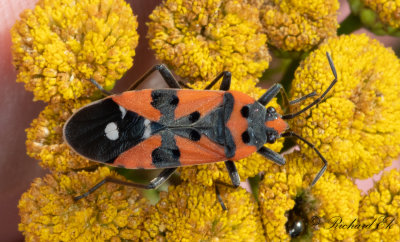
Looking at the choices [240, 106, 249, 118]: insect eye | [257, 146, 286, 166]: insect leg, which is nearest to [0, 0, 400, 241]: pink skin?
[240, 106, 249, 118]: insect eye

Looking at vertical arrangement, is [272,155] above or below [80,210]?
above

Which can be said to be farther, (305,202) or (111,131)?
(305,202)

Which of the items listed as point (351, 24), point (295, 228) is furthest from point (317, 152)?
point (351, 24)

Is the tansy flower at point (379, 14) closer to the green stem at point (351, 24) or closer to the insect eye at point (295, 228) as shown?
the green stem at point (351, 24)

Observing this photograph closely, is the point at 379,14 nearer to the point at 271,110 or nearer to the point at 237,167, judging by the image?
the point at 271,110

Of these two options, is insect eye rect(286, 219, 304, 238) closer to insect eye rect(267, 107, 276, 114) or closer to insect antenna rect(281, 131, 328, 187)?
insect antenna rect(281, 131, 328, 187)

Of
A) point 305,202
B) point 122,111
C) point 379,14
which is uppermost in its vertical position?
point 379,14
